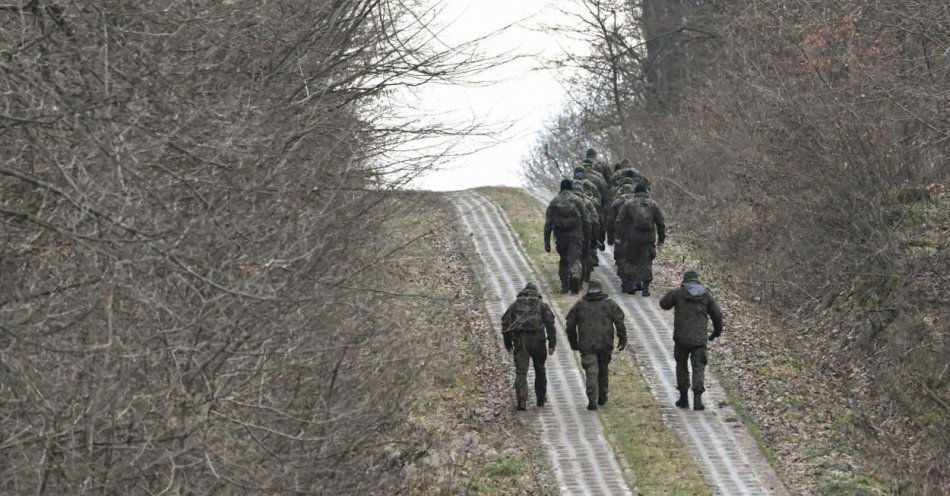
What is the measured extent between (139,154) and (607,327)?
9.49 m

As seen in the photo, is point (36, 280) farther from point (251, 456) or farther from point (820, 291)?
point (820, 291)

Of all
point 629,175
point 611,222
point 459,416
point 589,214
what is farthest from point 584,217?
point 459,416

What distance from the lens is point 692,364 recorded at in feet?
56.7

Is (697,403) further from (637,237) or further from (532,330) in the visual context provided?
(637,237)

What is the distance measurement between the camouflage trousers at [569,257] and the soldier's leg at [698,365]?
5.39 metres

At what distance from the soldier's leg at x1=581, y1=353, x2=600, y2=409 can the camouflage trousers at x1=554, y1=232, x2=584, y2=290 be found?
5.20 metres

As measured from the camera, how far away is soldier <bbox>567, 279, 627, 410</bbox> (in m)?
17.2

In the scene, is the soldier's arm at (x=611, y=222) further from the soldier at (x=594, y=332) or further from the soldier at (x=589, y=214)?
the soldier at (x=594, y=332)

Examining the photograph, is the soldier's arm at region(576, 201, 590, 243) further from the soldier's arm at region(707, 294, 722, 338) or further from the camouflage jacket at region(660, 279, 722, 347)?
the soldier's arm at region(707, 294, 722, 338)

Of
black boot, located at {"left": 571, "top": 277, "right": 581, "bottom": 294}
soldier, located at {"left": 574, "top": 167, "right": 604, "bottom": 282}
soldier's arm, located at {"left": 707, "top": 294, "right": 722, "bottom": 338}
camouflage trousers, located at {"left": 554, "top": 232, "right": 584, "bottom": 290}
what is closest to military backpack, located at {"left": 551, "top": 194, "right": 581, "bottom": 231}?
camouflage trousers, located at {"left": 554, "top": 232, "right": 584, "bottom": 290}

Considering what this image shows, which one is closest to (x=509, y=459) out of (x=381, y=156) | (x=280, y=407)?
(x=381, y=156)

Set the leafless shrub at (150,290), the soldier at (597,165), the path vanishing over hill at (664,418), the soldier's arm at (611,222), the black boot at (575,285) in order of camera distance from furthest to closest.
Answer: the soldier at (597,165) → the soldier's arm at (611,222) → the black boot at (575,285) → the path vanishing over hill at (664,418) → the leafless shrub at (150,290)

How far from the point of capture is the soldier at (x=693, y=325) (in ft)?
56.5

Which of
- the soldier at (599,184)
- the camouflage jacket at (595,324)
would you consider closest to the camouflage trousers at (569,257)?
the soldier at (599,184)
